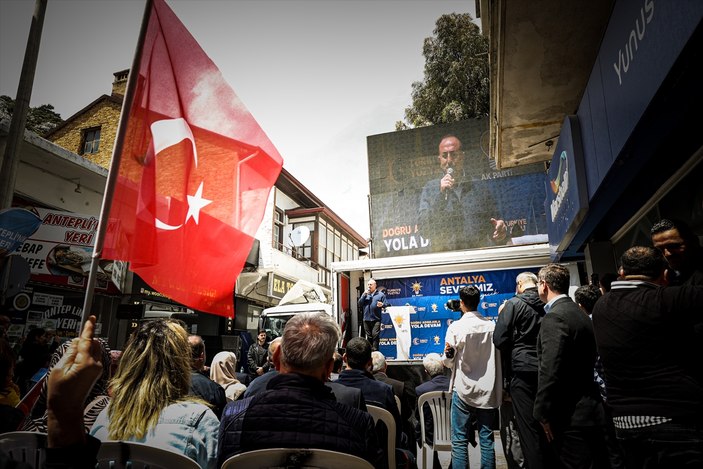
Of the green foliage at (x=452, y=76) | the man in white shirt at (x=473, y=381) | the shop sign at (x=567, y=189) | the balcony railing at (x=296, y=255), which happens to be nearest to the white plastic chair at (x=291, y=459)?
the man in white shirt at (x=473, y=381)

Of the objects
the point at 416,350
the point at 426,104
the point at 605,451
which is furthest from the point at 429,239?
the point at 605,451

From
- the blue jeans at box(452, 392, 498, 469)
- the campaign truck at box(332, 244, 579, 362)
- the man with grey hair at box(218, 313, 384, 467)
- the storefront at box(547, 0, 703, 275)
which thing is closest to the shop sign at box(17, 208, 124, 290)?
the campaign truck at box(332, 244, 579, 362)

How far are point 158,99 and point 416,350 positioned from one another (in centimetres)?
674

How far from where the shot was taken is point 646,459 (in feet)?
6.97

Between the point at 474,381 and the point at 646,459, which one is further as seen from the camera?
the point at 474,381

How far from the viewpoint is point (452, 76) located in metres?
16.7

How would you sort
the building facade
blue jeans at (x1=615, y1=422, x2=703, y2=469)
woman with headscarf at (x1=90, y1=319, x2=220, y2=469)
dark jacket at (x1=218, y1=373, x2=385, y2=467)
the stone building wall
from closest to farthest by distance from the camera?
dark jacket at (x1=218, y1=373, x2=385, y2=467)
blue jeans at (x1=615, y1=422, x2=703, y2=469)
woman with headscarf at (x1=90, y1=319, x2=220, y2=469)
the building facade
the stone building wall

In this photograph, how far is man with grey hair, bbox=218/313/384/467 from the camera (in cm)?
178

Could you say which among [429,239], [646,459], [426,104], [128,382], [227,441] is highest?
[426,104]

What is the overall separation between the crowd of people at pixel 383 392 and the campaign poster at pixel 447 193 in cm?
962

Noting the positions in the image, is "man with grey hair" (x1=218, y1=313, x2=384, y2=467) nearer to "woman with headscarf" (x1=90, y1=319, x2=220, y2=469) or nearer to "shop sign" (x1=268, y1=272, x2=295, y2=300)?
"woman with headscarf" (x1=90, y1=319, x2=220, y2=469)

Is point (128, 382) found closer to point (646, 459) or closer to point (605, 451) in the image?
point (646, 459)

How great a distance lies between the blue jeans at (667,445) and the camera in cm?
198

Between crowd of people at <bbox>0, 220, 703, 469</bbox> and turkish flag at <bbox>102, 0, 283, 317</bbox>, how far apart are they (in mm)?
724
